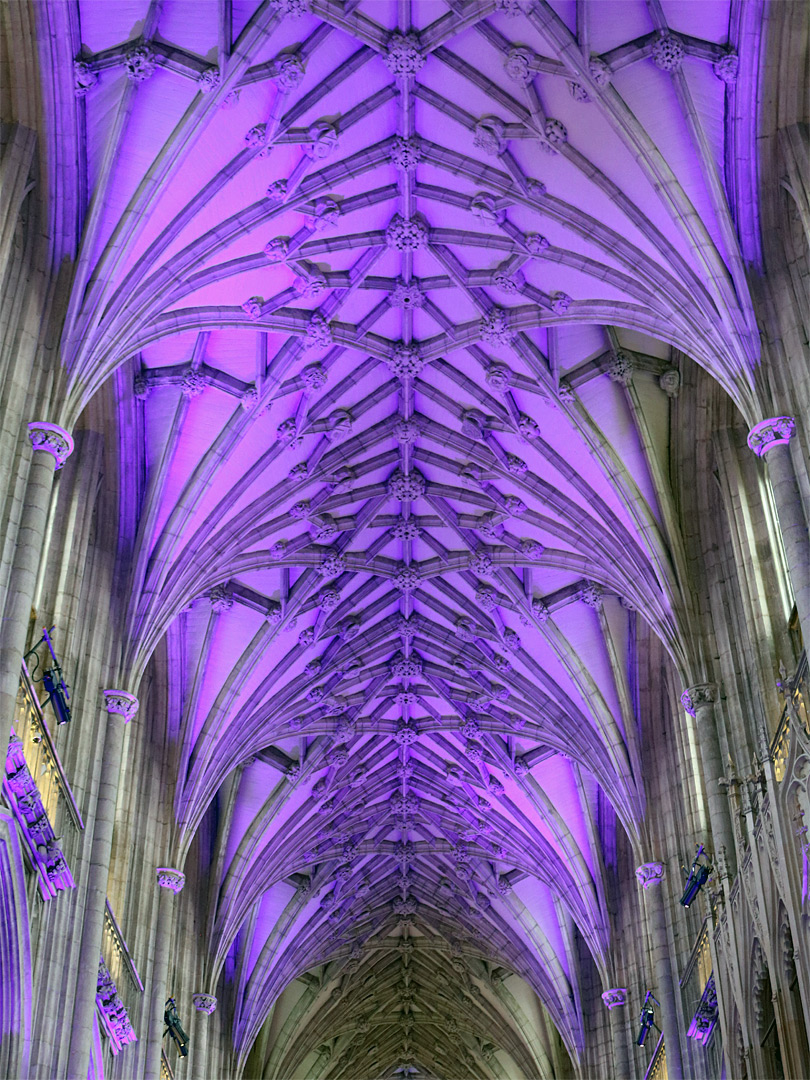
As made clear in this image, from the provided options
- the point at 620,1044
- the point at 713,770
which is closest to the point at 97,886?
the point at 713,770

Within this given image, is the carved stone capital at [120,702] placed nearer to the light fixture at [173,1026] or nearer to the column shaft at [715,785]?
the light fixture at [173,1026]

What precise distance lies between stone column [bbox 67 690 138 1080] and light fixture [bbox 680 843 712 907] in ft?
30.3

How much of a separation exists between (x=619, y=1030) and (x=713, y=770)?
11613 mm

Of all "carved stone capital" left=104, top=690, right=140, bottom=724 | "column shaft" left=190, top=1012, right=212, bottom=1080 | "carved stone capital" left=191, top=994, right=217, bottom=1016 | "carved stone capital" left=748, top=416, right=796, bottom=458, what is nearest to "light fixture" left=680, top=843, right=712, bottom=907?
"carved stone capital" left=748, top=416, right=796, bottom=458

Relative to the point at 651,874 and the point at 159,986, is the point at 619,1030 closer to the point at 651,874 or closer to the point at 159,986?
the point at 651,874

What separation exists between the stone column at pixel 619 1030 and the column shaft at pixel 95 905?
14.3m

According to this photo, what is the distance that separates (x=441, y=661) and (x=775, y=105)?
16184mm

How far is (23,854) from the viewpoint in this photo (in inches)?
706

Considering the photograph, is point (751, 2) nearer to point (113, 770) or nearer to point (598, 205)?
point (598, 205)

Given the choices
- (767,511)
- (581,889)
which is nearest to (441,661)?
(581,889)

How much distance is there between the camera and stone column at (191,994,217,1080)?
1214 inches

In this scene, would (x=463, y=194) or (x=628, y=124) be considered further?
(x=463, y=194)

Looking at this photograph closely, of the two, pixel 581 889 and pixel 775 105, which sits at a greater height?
pixel 775 105

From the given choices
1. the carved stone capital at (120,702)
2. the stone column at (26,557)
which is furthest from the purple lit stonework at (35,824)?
the carved stone capital at (120,702)
